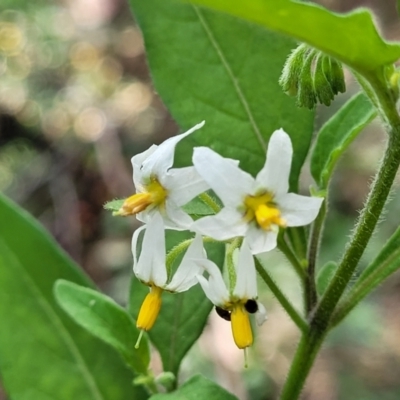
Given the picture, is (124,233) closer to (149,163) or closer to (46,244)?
(46,244)

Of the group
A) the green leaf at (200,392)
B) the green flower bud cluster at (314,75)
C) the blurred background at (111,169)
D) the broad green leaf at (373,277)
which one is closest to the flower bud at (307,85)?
the green flower bud cluster at (314,75)

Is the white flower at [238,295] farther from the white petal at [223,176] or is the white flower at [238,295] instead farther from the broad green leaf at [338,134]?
the broad green leaf at [338,134]

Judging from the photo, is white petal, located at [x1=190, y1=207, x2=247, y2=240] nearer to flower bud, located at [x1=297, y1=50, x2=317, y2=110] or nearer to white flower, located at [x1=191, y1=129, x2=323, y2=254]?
white flower, located at [x1=191, y1=129, x2=323, y2=254]

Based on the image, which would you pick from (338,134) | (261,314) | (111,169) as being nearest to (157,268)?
(261,314)

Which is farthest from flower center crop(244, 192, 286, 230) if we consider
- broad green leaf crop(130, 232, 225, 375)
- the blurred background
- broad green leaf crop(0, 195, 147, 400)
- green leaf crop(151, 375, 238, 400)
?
the blurred background

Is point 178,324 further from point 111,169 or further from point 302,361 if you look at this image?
point 111,169

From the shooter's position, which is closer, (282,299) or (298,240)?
(282,299)
